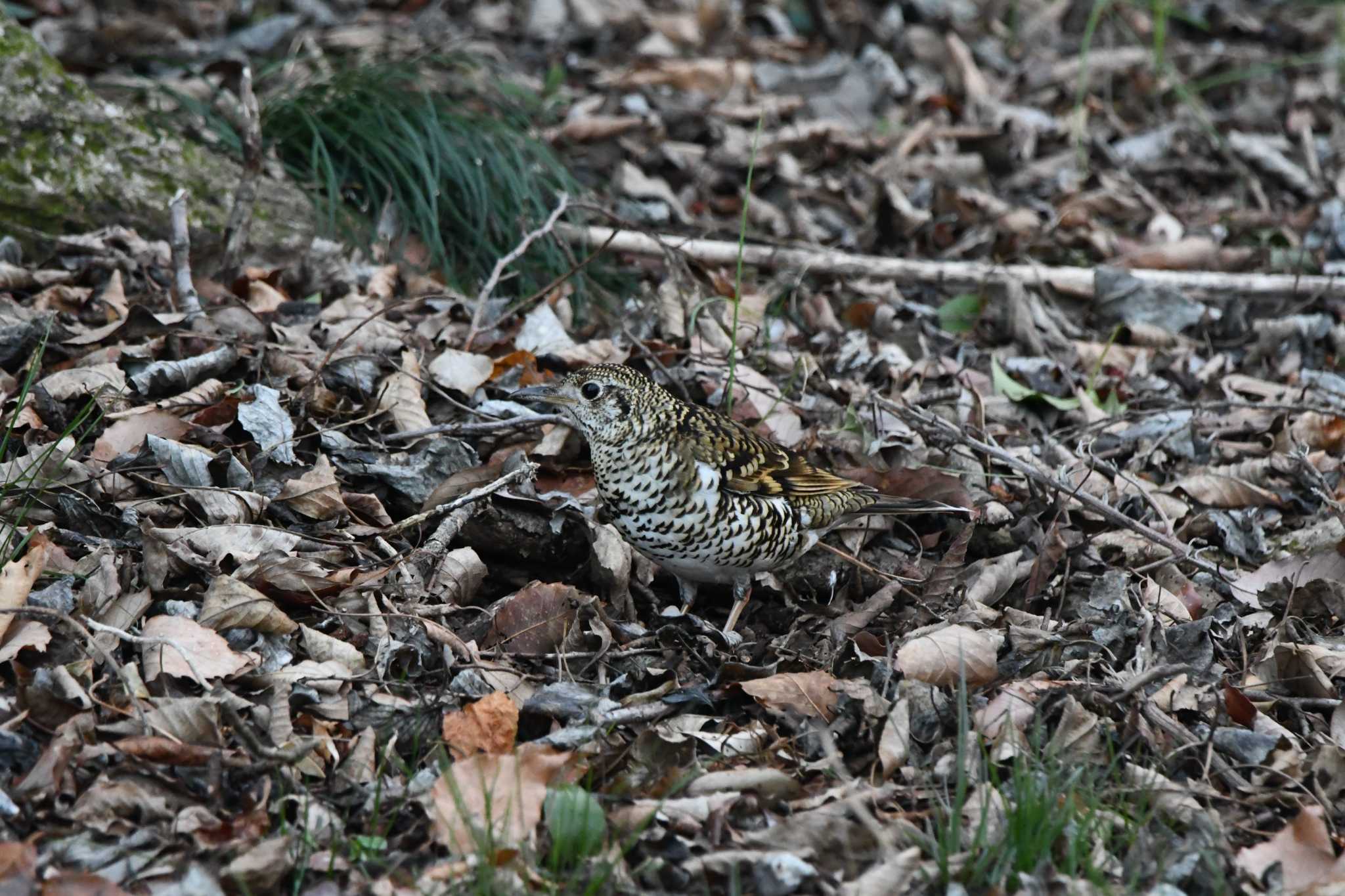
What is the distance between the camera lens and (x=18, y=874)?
123 inches

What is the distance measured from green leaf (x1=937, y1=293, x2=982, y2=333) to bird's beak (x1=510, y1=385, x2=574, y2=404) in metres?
2.87

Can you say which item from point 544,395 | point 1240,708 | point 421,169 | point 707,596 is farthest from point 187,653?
point 421,169

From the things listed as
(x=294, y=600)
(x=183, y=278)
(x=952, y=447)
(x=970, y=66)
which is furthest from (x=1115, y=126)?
(x=294, y=600)

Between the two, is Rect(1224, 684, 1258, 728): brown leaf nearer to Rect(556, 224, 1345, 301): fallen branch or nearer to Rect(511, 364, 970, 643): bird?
Rect(511, 364, 970, 643): bird

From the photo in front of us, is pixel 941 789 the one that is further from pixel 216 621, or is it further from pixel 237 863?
pixel 216 621

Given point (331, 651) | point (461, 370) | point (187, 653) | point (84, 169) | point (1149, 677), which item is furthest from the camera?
point (84, 169)

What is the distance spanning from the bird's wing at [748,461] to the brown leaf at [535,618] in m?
0.72

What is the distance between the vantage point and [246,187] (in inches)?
220

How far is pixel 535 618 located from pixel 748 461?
3.32ft

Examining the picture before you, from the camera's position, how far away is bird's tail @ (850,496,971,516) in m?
5.16

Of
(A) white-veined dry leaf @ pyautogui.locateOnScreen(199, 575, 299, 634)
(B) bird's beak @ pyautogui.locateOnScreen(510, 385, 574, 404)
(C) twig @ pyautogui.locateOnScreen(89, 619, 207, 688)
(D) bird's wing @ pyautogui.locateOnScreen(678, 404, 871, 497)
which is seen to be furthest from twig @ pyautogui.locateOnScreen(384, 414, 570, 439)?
(C) twig @ pyautogui.locateOnScreen(89, 619, 207, 688)

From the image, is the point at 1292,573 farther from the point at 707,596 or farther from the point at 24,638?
the point at 24,638

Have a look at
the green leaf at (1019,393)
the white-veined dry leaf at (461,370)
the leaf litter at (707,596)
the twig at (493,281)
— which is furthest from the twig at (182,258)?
the green leaf at (1019,393)

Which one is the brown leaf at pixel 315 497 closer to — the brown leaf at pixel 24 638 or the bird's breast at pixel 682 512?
the bird's breast at pixel 682 512
